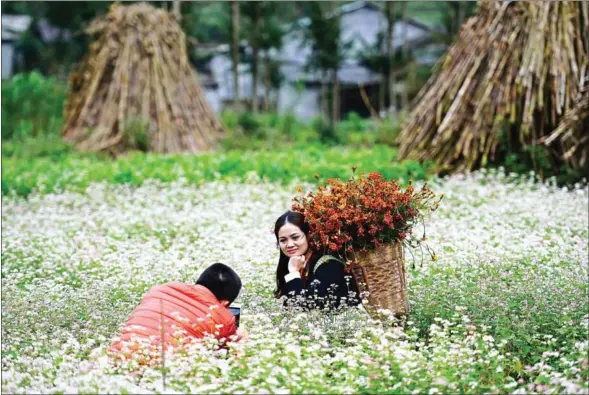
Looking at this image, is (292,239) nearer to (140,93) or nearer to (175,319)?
(175,319)

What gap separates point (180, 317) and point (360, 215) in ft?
4.31

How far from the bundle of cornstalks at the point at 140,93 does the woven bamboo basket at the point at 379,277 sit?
11039 millimetres

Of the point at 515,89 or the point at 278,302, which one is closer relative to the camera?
the point at 278,302

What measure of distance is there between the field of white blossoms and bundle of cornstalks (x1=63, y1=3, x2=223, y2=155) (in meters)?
4.73

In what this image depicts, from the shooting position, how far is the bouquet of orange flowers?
6109mm

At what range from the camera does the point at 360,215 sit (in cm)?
612

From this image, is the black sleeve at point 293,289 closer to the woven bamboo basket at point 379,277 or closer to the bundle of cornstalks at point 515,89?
the woven bamboo basket at point 379,277

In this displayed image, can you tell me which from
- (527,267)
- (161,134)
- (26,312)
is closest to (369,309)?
(527,267)

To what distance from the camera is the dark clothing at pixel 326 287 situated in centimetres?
618

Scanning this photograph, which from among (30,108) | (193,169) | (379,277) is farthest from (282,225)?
(30,108)

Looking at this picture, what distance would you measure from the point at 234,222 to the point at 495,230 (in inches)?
102

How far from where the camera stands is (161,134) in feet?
56.2

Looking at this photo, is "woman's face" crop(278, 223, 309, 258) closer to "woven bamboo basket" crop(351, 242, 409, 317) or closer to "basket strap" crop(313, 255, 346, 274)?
"basket strap" crop(313, 255, 346, 274)

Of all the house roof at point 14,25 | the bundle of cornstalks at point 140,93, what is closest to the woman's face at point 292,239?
the bundle of cornstalks at point 140,93
